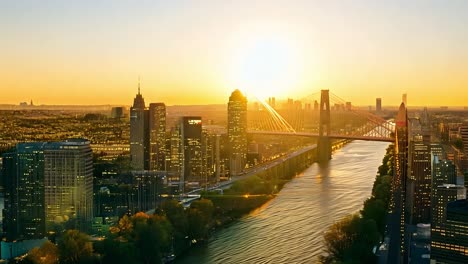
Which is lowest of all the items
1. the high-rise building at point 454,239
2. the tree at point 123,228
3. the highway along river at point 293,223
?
the highway along river at point 293,223

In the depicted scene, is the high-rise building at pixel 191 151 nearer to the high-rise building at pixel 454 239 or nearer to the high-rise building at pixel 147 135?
the high-rise building at pixel 147 135

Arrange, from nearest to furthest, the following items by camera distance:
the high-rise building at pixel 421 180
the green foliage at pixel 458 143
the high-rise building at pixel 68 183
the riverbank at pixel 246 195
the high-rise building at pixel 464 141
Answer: the high-rise building at pixel 421 180 < the high-rise building at pixel 68 183 < the high-rise building at pixel 464 141 < the green foliage at pixel 458 143 < the riverbank at pixel 246 195

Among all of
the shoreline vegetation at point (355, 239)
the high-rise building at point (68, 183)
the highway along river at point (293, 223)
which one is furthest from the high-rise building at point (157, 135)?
the shoreline vegetation at point (355, 239)

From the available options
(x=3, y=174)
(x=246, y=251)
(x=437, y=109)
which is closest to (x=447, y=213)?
(x=437, y=109)

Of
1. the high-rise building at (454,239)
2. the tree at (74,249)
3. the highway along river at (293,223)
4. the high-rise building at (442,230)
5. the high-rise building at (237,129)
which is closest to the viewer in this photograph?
the high-rise building at (454,239)

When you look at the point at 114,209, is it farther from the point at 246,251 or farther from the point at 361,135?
the point at 361,135

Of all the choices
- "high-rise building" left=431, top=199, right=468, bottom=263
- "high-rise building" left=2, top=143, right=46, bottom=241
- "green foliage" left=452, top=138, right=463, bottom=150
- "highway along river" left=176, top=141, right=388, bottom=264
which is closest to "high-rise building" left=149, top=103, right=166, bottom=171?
"highway along river" left=176, top=141, right=388, bottom=264

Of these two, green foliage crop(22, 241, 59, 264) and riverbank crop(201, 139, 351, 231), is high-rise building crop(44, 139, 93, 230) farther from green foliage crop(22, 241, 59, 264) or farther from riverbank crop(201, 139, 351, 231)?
riverbank crop(201, 139, 351, 231)
